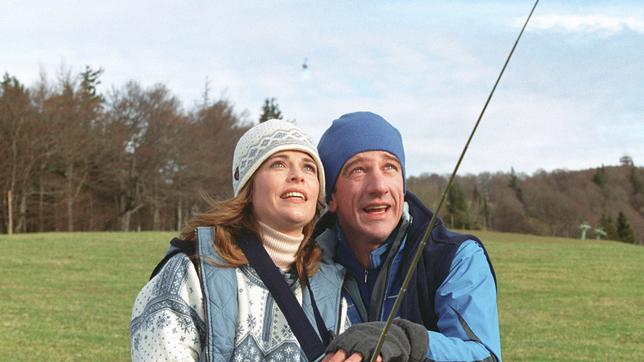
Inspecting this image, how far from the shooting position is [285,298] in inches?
99.0

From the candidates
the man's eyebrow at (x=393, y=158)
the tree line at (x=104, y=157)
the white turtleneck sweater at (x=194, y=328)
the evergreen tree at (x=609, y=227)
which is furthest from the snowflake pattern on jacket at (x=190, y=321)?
the evergreen tree at (x=609, y=227)

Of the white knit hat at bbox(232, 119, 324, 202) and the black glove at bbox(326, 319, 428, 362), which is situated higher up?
the white knit hat at bbox(232, 119, 324, 202)

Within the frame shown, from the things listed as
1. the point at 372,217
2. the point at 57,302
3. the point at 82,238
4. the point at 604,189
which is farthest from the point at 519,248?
the point at 372,217

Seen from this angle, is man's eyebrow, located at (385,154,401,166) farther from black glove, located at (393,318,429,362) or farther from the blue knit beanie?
black glove, located at (393,318,429,362)

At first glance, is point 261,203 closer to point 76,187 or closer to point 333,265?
point 333,265

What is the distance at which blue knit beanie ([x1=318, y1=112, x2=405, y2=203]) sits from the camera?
289 cm

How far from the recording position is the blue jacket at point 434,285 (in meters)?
2.46

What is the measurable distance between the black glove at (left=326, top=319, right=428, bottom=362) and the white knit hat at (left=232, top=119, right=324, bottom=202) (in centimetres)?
67

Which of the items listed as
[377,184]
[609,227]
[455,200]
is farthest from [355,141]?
[609,227]

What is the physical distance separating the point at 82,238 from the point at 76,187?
1804 centimetres

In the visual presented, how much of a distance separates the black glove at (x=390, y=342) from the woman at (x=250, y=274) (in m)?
0.34

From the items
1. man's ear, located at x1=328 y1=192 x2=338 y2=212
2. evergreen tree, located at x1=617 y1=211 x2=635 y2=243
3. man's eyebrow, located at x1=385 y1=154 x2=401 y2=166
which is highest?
man's eyebrow, located at x1=385 y1=154 x2=401 y2=166

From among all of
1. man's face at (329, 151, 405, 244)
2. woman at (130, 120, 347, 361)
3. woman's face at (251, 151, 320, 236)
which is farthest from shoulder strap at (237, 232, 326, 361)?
man's face at (329, 151, 405, 244)

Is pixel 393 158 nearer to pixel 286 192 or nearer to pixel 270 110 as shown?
pixel 286 192
